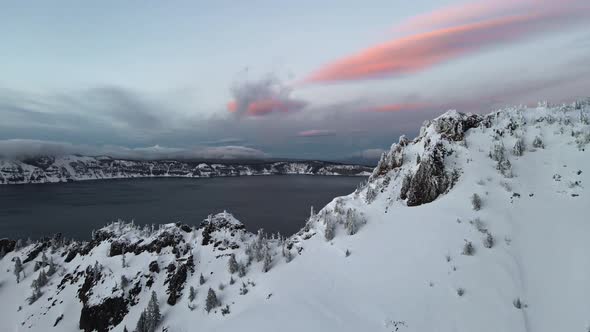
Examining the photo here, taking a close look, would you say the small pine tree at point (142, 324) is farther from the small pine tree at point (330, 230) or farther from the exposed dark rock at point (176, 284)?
the small pine tree at point (330, 230)

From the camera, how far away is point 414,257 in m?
14.7

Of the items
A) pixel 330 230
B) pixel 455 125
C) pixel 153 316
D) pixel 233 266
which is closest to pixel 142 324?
pixel 153 316

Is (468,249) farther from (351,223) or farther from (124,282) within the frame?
(124,282)

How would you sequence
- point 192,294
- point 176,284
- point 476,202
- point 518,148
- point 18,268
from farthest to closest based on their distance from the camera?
point 18,268 < point 176,284 < point 192,294 < point 518,148 < point 476,202

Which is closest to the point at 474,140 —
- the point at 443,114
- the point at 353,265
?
the point at 443,114

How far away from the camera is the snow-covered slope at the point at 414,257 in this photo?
37.9 feet

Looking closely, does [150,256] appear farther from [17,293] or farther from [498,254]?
[498,254]

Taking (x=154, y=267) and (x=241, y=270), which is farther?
(x=154, y=267)

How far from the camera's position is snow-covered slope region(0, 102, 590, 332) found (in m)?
11.5

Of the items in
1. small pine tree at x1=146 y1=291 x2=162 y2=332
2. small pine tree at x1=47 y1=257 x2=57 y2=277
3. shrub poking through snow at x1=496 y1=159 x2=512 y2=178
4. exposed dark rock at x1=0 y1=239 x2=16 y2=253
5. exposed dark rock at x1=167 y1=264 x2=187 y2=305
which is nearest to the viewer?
shrub poking through snow at x1=496 y1=159 x2=512 y2=178

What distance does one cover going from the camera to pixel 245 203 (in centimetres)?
13025

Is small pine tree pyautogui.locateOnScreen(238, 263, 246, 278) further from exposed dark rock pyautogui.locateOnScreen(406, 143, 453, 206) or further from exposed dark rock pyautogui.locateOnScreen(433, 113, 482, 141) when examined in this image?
exposed dark rock pyautogui.locateOnScreen(433, 113, 482, 141)

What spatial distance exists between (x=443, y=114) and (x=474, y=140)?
12.4 feet

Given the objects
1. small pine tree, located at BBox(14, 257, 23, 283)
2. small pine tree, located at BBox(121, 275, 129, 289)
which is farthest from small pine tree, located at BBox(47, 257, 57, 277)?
small pine tree, located at BBox(121, 275, 129, 289)
